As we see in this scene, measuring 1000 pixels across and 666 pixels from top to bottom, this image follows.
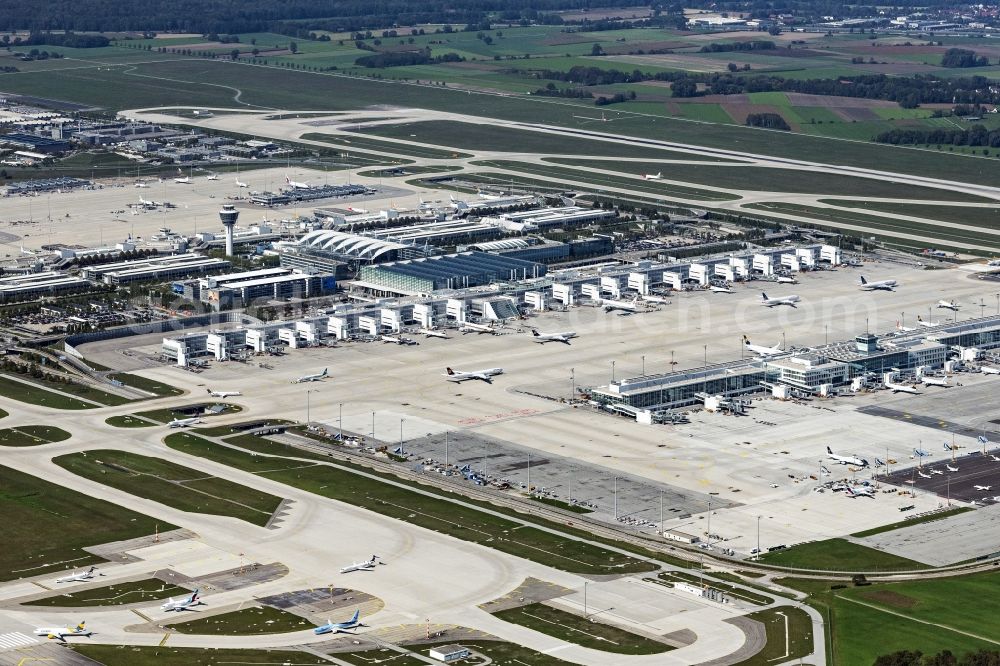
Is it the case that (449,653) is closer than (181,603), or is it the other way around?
(449,653)

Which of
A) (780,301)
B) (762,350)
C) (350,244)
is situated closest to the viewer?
(762,350)

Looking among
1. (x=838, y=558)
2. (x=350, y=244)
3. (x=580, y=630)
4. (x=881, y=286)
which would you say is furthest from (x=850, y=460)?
(x=350, y=244)

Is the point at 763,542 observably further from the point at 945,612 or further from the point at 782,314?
the point at 782,314

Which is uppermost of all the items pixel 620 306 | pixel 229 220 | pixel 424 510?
pixel 229 220

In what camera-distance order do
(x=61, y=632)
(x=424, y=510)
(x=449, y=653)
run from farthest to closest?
(x=424, y=510)
(x=61, y=632)
(x=449, y=653)

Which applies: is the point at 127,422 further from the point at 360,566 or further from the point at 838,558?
the point at 838,558

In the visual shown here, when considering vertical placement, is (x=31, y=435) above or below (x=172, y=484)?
above

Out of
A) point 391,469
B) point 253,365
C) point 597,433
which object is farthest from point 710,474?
point 253,365
